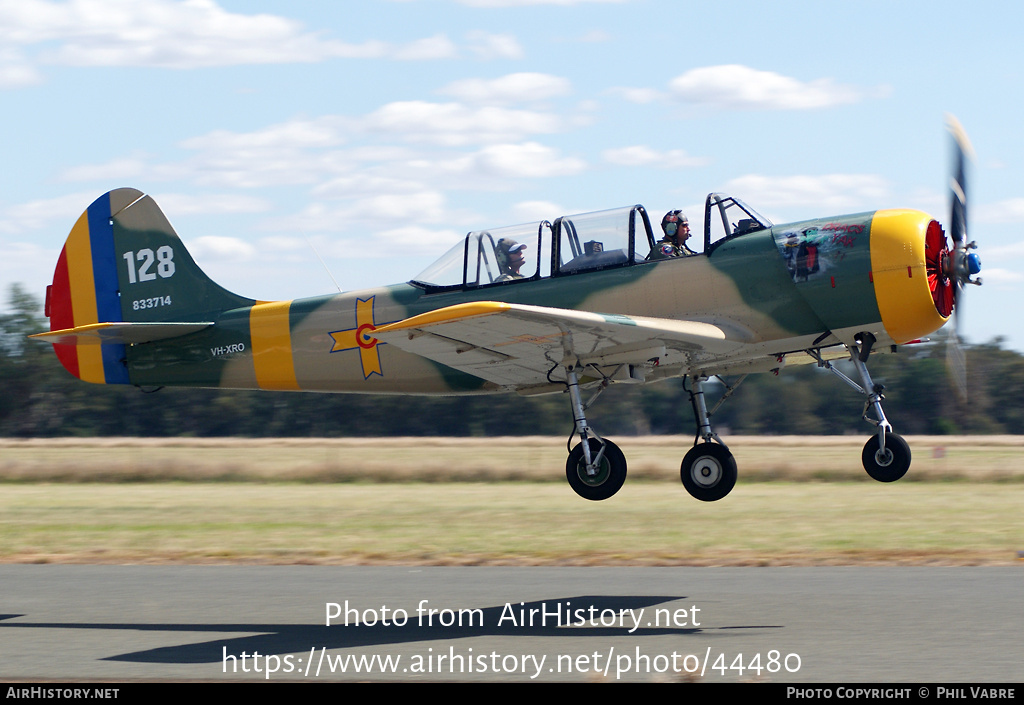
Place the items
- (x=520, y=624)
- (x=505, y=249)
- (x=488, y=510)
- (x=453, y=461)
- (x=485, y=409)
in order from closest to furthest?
(x=520, y=624) < (x=505, y=249) < (x=488, y=510) < (x=453, y=461) < (x=485, y=409)

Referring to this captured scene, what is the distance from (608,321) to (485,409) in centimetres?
4565

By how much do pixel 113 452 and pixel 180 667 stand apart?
Result: 121ft

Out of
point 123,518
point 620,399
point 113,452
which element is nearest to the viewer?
point 123,518

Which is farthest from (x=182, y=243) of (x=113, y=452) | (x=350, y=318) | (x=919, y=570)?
(x=113, y=452)

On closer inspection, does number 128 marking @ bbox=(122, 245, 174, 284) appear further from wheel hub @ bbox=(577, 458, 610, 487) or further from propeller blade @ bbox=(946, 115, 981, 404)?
propeller blade @ bbox=(946, 115, 981, 404)

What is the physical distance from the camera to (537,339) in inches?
459

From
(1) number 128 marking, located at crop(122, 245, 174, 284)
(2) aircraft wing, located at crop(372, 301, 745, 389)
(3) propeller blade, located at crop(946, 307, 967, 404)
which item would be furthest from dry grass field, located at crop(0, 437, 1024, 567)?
(2) aircraft wing, located at crop(372, 301, 745, 389)

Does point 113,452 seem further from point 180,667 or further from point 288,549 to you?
point 180,667

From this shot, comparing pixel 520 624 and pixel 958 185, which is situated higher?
pixel 958 185

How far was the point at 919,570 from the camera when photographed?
51.4 ft

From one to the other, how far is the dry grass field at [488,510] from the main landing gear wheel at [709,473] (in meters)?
4.26

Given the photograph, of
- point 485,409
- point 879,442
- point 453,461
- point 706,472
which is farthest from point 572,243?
point 485,409

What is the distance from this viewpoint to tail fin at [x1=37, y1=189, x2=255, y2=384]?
603 inches

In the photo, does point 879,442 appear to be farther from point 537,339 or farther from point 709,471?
point 537,339
